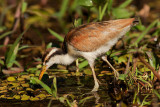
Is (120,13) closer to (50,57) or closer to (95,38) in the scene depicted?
(95,38)

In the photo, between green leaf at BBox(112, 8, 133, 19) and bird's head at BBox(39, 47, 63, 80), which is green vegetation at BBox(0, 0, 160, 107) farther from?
bird's head at BBox(39, 47, 63, 80)

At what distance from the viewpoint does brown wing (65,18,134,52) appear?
19.8 ft

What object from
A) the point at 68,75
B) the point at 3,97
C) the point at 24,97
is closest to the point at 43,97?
the point at 24,97

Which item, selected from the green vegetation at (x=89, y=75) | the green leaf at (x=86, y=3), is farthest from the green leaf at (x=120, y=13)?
the green leaf at (x=86, y=3)

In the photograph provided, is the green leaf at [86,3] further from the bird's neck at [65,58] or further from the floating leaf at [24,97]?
the floating leaf at [24,97]

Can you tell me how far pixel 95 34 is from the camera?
6160 millimetres

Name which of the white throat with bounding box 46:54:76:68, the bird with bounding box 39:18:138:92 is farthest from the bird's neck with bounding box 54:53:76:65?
the bird with bounding box 39:18:138:92

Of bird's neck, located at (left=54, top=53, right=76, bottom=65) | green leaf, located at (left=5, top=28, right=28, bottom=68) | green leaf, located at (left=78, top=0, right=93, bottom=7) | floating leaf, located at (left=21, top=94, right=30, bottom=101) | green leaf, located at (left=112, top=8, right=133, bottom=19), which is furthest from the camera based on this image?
green leaf, located at (left=112, top=8, right=133, bottom=19)

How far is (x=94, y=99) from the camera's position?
5.45m

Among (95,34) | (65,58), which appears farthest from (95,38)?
(65,58)

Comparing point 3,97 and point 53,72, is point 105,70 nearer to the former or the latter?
point 53,72

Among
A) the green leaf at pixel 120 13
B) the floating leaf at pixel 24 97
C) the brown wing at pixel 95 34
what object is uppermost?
the green leaf at pixel 120 13

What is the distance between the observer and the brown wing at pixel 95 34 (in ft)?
19.8

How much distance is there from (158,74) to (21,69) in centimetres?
312
